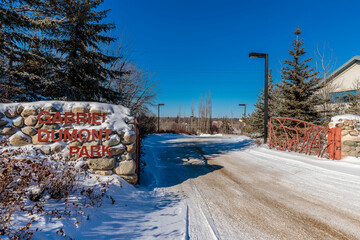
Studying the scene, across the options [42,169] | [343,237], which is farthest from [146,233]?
[343,237]

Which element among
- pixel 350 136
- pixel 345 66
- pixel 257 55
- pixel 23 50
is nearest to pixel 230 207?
pixel 350 136

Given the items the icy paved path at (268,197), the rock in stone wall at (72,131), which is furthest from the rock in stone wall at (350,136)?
the rock in stone wall at (72,131)

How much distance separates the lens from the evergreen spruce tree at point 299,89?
1176 centimetres

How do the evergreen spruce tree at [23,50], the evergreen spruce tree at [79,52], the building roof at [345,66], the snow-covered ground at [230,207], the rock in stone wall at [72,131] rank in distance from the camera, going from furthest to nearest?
the building roof at [345,66]
the evergreen spruce tree at [79,52]
the evergreen spruce tree at [23,50]
the rock in stone wall at [72,131]
the snow-covered ground at [230,207]

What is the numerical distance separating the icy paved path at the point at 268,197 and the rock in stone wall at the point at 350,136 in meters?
0.44

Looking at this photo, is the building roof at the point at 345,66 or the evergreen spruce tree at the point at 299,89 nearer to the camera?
the evergreen spruce tree at the point at 299,89

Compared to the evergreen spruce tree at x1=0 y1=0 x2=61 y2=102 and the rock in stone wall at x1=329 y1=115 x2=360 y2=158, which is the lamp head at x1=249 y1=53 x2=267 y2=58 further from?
the evergreen spruce tree at x1=0 y1=0 x2=61 y2=102

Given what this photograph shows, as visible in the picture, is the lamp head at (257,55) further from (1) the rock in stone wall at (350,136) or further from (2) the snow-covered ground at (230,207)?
(2) the snow-covered ground at (230,207)

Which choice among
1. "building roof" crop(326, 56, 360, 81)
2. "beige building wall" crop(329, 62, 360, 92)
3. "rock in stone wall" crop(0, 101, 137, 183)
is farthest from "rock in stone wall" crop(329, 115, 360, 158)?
"beige building wall" crop(329, 62, 360, 92)

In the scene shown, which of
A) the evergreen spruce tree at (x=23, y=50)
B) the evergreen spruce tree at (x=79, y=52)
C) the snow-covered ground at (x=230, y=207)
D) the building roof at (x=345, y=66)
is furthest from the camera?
the building roof at (x=345, y=66)

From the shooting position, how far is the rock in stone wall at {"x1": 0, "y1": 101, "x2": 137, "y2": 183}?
3.81 metres

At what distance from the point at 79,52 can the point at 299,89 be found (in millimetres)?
12945

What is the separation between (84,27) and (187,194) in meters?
8.16

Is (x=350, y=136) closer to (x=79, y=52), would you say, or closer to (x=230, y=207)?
(x=230, y=207)
